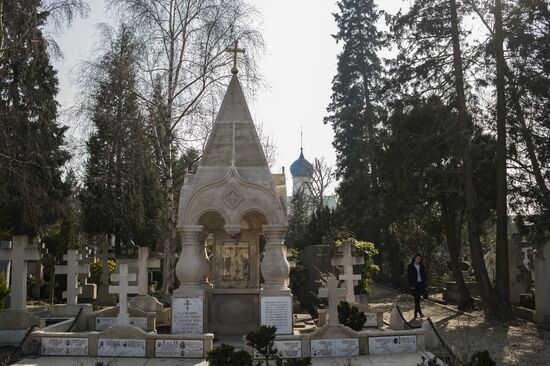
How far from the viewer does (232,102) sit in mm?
12039

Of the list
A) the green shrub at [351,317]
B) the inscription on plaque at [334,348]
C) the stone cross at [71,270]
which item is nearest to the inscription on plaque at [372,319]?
the green shrub at [351,317]

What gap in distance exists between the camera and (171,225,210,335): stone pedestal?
10438mm

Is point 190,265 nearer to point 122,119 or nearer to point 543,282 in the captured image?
point 122,119

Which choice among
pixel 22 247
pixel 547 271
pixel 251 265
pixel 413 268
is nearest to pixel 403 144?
pixel 413 268

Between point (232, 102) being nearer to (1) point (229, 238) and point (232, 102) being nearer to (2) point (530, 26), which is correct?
(1) point (229, 238)

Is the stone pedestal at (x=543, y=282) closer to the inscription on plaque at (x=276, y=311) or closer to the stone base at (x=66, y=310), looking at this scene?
the inscription on plaque at (x=276, y=311)

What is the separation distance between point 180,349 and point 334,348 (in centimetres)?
269

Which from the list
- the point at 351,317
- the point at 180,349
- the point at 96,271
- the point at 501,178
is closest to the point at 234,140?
the point at 351,317

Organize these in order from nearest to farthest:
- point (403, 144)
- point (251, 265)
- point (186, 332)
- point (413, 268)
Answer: point (186, 332) < point (251, 265) < point (413, 268) < point (403, 144)

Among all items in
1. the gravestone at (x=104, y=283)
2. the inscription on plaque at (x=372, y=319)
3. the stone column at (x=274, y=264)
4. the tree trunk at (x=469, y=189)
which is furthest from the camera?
the gravestone at (x=104, y=283)

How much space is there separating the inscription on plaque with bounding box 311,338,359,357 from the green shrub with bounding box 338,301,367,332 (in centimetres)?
97

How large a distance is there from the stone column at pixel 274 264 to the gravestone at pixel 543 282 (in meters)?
7.54

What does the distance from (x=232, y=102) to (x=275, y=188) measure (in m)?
2.43

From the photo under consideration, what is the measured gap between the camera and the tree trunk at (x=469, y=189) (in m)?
14.8
